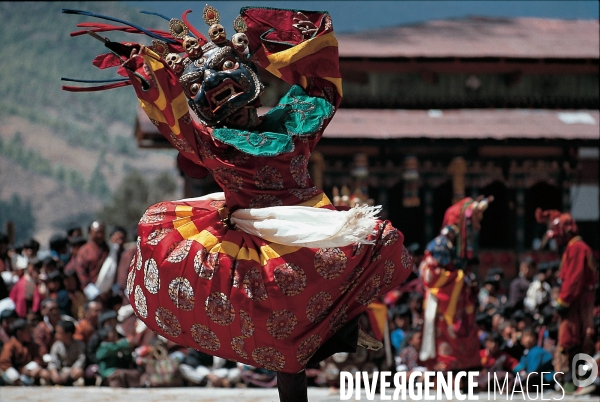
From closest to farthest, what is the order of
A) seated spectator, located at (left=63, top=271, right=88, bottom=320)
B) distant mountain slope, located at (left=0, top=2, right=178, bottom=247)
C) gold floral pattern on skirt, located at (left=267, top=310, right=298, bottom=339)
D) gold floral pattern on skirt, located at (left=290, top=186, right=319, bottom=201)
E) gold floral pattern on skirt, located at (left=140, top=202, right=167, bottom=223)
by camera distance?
gold floral pattern on skirt, located at (left=267, top=310, right=298, bottom=339) → gold floral pattern on skirt, located at (left=290, top=186, right=319, bottom=201) → gold floral pattern on skirt, located at (left=140, top=202, right=167, bottom=223) → seated spectator, located at (left=63, top=271, right=88, bottom=320) → distant mountain slope, located at (left=0, top=2, right=178, bottom=247)

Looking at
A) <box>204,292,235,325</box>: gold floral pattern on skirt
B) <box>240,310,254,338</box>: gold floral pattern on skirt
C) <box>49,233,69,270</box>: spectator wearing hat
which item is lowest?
<box>49,233,69,270</box>: spectator wearing hat

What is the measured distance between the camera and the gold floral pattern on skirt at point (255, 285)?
17.2 ft

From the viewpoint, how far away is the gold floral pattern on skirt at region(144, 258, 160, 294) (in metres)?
5.43

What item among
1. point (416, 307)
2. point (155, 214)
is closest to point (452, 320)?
point (416, 307)

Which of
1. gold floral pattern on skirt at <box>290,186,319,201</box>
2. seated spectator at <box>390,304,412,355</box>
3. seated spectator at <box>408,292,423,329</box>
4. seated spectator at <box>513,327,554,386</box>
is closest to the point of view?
gold floral pattern on skirt at <box>290,186,319,201</box>

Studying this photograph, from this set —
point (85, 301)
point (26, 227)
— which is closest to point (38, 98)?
point (26, 227)

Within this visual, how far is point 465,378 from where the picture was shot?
30.1 feet

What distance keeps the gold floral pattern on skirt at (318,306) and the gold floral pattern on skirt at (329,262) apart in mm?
108

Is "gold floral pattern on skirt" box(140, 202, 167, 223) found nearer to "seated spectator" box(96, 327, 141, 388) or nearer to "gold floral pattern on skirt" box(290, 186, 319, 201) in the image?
"gold floral pattern on skirt" box(290, 186, 319, 201)

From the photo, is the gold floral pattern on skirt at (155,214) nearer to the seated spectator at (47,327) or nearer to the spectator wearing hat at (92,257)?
the seated spectator at (47,327)

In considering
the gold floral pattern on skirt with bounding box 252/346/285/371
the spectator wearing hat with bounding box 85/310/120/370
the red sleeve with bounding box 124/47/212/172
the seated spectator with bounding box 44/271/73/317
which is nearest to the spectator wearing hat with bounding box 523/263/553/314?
the spectator wearing hat with bounding box 85/310/120/370

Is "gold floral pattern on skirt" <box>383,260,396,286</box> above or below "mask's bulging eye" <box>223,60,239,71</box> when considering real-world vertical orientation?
below

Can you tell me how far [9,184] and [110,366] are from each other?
42752 millimetres

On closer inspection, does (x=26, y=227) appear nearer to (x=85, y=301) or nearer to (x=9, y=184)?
(x=9, y=184)
